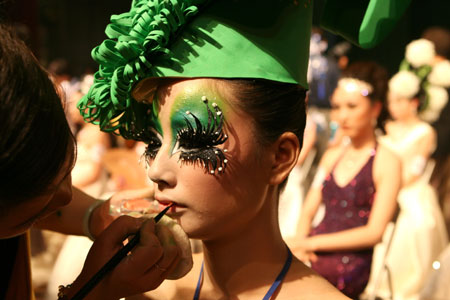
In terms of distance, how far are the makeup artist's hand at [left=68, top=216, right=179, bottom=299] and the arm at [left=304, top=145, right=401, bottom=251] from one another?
3.98 feet

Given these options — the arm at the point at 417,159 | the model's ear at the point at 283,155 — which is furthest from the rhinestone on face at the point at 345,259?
the arm at the point at 417,159

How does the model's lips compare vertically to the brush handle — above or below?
below

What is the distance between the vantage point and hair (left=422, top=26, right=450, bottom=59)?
392cm

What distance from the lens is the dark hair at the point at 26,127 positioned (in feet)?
2.61

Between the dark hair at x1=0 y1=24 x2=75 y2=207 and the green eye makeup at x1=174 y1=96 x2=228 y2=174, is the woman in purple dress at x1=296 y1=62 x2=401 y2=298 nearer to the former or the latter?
the green eye makeup at x1=174 y1=96 x2=228 y2=174

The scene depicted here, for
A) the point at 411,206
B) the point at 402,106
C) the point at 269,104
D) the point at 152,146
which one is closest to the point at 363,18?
the point at 269,104

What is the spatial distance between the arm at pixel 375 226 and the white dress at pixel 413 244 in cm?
81

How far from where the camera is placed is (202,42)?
1.06 m

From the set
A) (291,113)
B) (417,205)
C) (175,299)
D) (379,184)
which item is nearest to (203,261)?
(175,299)

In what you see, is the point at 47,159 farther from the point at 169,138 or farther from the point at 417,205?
the point at 417,205

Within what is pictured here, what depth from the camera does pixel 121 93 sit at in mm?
1100

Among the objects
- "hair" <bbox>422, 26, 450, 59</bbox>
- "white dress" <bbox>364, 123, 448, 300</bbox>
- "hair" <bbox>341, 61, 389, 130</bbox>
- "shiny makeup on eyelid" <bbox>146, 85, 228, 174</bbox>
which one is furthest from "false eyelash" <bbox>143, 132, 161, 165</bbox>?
"hair" <bbox>422, 26, 450, 59</bbox>

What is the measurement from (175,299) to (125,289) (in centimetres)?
30

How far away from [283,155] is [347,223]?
118 centimetres
